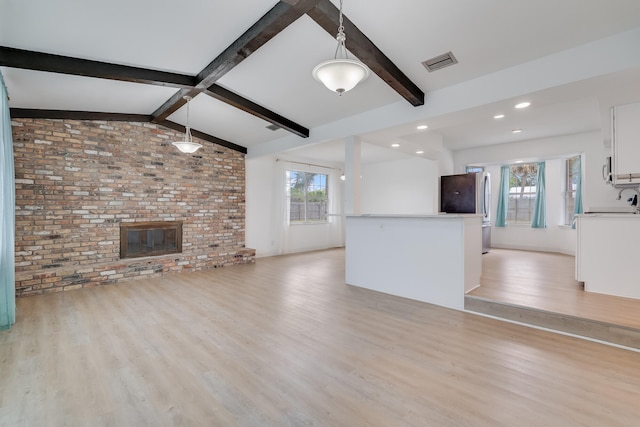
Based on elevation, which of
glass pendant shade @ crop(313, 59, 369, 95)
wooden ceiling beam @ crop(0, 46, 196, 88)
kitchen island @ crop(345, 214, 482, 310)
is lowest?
kitchen island @ crop(345, 214, 482, 310)

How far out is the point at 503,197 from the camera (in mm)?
7805

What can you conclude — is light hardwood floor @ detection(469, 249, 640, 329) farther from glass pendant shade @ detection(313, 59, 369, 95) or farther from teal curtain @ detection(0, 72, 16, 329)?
teal curtain @ detection(0, 72, 16, 329)

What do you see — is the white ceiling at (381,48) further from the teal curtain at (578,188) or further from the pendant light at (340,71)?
the teal curtain at (578,188)

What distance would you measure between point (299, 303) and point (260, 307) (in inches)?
19.9

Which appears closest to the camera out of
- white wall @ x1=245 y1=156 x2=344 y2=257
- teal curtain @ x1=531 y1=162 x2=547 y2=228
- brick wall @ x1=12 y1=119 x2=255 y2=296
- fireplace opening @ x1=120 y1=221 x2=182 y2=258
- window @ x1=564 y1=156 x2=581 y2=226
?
brick wall @ x1=12 y1=119 x2=255 y2=296

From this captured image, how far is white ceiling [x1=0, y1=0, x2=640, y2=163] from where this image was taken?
8.40 ft

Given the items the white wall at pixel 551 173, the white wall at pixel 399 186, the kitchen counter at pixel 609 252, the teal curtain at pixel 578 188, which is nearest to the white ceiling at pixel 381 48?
the kitchen counter at pixel 609 252

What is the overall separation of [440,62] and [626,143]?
2264 millimetres

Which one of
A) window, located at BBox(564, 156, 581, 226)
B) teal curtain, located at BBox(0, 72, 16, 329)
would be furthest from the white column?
window, located at BBox(564, 156, 581, 226)

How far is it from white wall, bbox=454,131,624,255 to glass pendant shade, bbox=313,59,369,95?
6208mm

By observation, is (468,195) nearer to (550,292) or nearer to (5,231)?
(550,292)

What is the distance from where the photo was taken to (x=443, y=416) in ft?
5.69

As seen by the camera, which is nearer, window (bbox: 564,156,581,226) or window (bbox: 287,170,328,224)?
window (bbox: 564,156,581,226)

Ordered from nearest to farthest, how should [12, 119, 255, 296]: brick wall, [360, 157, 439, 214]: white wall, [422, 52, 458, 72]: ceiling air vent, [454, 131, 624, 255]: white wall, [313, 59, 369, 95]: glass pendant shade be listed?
[313, 59, 369, 95]: glass pendant shade < [422, 52, 458, 72]: ceiling air vent < [12, 119, 255, 296]: brick wall < [454, 131, 624, 255]: white wall < [360, 157, 439, 214]: white wall
